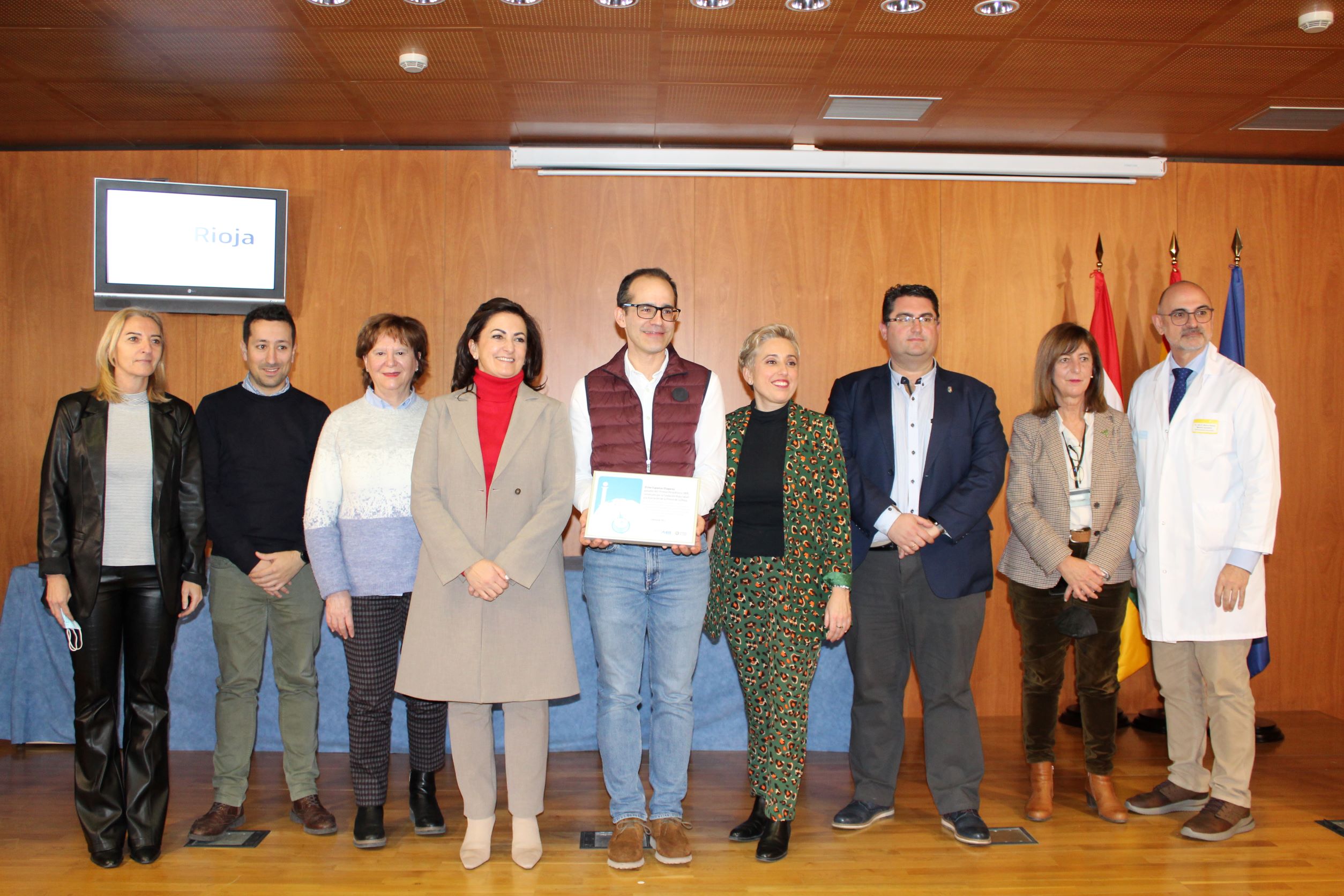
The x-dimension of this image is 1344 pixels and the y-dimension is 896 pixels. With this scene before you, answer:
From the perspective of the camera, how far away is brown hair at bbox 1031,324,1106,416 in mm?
3365

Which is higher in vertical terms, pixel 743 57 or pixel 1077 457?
pixel 743 57

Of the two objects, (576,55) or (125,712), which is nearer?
(125,712)

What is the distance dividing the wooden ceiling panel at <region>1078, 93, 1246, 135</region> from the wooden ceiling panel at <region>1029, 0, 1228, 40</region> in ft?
2.30

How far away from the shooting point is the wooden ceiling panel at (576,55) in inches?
149

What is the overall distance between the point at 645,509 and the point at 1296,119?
419 centimetres

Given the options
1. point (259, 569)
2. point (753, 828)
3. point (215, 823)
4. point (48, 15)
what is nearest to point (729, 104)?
point (48, 15)

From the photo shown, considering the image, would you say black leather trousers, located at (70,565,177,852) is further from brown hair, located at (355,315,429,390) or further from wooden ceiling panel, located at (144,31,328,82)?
wooden ceiling panel, located at (144,31,328,82)

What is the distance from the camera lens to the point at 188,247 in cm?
480

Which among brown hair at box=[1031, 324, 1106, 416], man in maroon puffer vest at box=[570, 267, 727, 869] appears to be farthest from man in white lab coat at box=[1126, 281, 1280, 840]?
man in maroon puffer vest at box=[570, 267, 727, 869]

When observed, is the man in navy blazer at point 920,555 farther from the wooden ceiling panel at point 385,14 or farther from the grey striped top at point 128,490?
the grey striped top at point 128,490

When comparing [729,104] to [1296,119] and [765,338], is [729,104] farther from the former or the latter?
[1296,119]

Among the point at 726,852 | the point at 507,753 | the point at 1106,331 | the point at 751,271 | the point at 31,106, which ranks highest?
the point at 31,106

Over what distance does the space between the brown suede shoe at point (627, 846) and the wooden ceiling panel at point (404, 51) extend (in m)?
3.08

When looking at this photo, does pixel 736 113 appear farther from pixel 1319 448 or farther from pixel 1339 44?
pixel 1319 448
